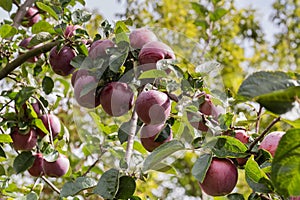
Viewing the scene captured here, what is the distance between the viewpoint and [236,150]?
2.47 feet

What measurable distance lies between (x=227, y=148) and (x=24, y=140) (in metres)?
0.59

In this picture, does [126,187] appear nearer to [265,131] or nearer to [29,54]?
[265,131]

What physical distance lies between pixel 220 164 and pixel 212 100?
12 centimetres

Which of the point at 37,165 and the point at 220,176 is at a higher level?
the point at 220,176

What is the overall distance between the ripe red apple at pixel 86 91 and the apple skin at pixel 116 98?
2cm

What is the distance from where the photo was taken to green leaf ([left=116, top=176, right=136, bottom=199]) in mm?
837

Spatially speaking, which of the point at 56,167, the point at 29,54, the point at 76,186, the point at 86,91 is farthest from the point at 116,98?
the point at 56,167

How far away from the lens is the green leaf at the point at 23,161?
1176 millimetres

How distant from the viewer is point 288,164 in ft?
1.76

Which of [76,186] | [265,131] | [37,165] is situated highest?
[265,131]

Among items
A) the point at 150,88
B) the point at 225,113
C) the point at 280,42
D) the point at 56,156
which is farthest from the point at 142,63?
the point at 280,42

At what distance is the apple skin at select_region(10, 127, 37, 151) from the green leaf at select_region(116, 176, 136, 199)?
0.41 meters

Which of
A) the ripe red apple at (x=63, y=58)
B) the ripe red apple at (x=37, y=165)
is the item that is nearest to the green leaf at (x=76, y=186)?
the ripe red apple at (x=63, y=58)

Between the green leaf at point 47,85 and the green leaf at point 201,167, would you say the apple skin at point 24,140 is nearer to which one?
the green leaf at point 47,85
